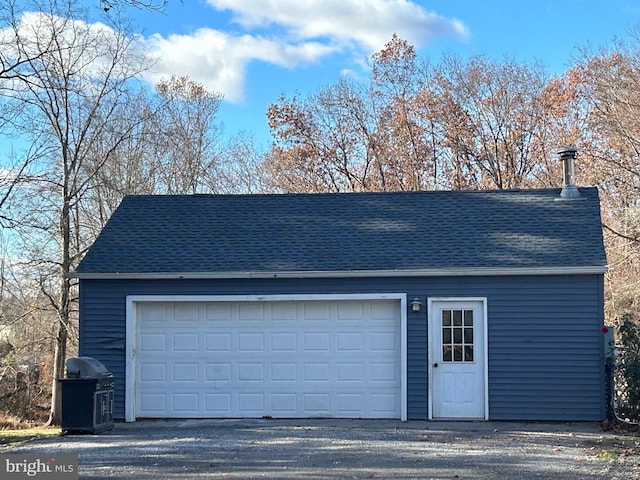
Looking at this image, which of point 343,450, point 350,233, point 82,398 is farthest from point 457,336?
point 82,398

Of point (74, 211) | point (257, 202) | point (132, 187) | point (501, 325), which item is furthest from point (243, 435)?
point (132, 187)

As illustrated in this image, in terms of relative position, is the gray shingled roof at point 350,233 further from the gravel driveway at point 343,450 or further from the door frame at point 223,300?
the gravel driveway at point 343,450

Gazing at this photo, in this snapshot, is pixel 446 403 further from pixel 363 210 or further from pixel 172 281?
pixel 172 281

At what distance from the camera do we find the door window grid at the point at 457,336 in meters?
12.7

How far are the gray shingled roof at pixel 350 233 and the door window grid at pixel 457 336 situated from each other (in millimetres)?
843

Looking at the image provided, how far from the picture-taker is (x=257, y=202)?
15266 millimetres

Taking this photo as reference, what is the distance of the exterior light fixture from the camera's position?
12.6m

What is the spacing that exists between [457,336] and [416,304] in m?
0.89

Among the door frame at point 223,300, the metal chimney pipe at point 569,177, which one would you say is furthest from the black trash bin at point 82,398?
the metal chimney pipe at point 569,177

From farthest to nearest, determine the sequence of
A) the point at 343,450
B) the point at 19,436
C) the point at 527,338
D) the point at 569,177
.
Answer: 1. the point at 569,177
2. the point at 19,436
3. the point at 527,338
4. the point at 343,450

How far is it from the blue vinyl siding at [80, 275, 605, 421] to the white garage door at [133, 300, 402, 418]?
1.06 ft

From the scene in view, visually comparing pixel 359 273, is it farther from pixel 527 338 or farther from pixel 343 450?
pixel 343 450

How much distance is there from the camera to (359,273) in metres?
12.7

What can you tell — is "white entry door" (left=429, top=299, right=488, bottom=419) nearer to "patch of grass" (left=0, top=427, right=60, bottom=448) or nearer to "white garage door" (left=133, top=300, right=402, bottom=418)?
"white garage door" (left=133, top=300, right=402, bottom=418)
